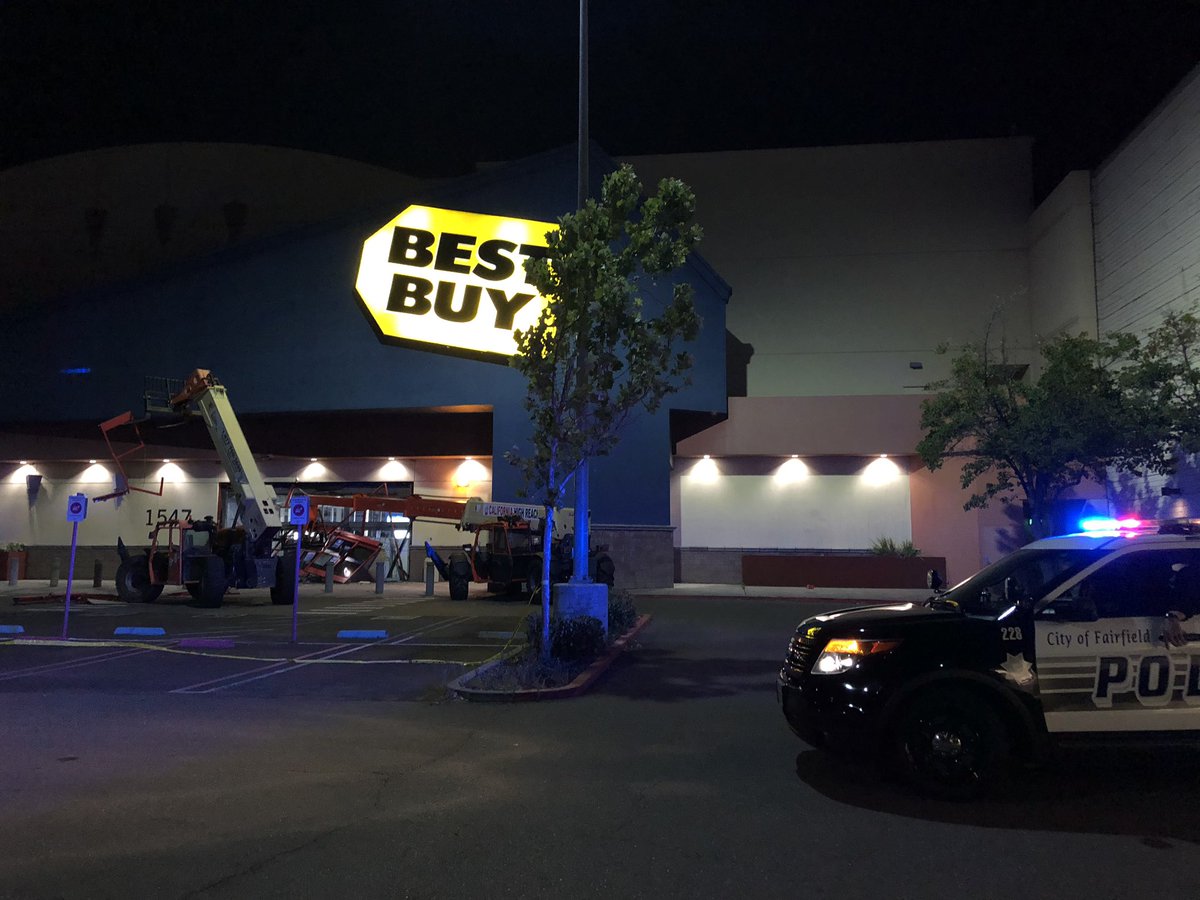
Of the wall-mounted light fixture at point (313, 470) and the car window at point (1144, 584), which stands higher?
the wall-mounted light fixture at point (313, 470)

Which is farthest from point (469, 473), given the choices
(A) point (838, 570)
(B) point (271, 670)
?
(B) point (271, 670)

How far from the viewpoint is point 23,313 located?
2802 centimetres

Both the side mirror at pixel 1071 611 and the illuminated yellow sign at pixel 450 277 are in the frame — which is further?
the illuminated yellow sign at pixel 450 277

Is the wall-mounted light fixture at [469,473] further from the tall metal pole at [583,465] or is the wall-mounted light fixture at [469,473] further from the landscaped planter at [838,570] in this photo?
the tall metal pole at [583,465]

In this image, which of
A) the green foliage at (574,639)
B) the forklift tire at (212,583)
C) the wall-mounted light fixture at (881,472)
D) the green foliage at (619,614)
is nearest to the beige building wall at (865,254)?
the wall-mounted light fixture at (881,472)

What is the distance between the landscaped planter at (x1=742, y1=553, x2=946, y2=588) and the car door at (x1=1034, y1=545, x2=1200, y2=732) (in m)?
21.7

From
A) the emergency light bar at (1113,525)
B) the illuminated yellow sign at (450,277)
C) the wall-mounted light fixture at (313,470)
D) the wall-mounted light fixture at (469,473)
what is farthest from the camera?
the wall-mounted light fixture at (313,470)

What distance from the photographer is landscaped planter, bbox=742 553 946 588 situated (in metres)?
26.6

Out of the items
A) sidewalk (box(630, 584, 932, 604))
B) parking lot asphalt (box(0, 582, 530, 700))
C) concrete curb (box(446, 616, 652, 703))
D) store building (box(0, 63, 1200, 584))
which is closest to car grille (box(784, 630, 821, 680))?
concrete curb (box(446, 616, 652, 703))

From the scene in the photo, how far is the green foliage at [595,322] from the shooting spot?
1095 centimetres

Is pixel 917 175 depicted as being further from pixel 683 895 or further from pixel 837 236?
pixel 683 895

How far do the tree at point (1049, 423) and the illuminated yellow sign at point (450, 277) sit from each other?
1234cm

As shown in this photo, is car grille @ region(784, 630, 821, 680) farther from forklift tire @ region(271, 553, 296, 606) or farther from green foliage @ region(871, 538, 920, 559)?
green foliage @ region(871, 538, 920, 559)

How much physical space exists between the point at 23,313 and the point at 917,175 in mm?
32130
